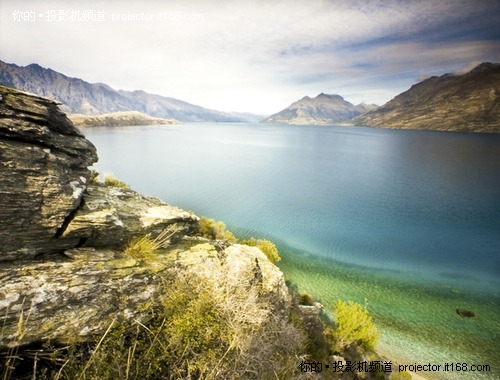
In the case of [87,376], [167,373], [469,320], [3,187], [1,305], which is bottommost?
[469,320]

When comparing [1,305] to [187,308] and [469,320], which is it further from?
[469,320]

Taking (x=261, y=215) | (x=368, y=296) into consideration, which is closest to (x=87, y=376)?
(x=368, y=296)

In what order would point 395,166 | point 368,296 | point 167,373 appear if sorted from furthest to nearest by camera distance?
1. point 395,166
2. point 368,296
3. point 167,373

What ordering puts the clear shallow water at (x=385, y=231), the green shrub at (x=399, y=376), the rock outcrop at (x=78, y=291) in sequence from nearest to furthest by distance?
the rock outcrop at (x=78, y=291)
the green shrub at (x=399, y=376)
the clear shallow water at (x=385, y=231)

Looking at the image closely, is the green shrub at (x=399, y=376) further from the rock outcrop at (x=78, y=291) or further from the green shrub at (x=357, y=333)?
the rock outcrop at (x=78, y=291)

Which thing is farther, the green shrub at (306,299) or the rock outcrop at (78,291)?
the green shrub at (306,299)

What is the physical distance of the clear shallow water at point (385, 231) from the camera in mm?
21844

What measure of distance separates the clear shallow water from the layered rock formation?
2079 cm

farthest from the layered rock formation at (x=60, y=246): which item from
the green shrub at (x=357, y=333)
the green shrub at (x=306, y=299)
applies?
the green shrub at (x=306, y=299)

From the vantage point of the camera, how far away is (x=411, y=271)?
96.3ft

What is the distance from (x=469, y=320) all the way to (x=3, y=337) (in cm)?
3119

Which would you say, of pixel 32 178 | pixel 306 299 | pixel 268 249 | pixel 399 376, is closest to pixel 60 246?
pixel 32 178

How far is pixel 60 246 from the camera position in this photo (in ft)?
24.1

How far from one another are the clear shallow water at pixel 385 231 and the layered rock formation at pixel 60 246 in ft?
68.2
